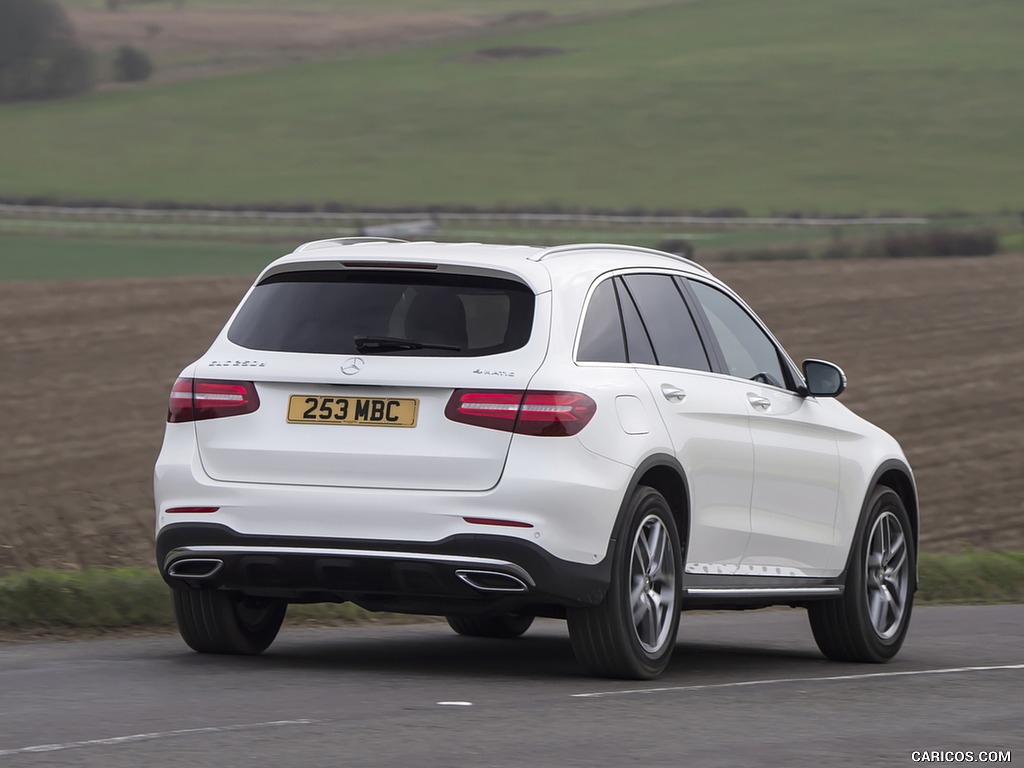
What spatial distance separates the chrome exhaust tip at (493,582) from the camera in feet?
26.1

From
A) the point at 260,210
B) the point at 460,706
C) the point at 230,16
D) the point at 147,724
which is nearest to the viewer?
the point at 147,724

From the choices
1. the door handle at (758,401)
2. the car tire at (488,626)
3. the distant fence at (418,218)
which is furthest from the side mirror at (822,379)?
the distant fence at (418,218)

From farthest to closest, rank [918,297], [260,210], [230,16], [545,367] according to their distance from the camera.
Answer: [230,16], [260,210], [918,297], [545,367]

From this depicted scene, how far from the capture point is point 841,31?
278 feet

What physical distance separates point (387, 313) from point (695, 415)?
4.65 ft

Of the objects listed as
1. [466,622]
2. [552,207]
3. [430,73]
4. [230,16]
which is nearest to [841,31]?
[430,73]

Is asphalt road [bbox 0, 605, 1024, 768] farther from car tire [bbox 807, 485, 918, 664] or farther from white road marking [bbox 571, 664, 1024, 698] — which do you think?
car tire [bbox 807, 485, 918, 664]

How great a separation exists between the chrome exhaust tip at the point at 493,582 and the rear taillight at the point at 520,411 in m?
0.56

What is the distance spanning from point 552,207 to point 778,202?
704cm

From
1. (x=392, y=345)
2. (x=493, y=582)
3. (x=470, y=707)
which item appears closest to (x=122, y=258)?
(x=392, y=345)

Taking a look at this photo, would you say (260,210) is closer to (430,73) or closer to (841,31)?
(430,73)

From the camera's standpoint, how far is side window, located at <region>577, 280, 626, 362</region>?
330 inches

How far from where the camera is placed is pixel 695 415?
29.0 ft

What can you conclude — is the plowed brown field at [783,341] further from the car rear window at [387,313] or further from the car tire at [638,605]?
the car tire at [638,605]
